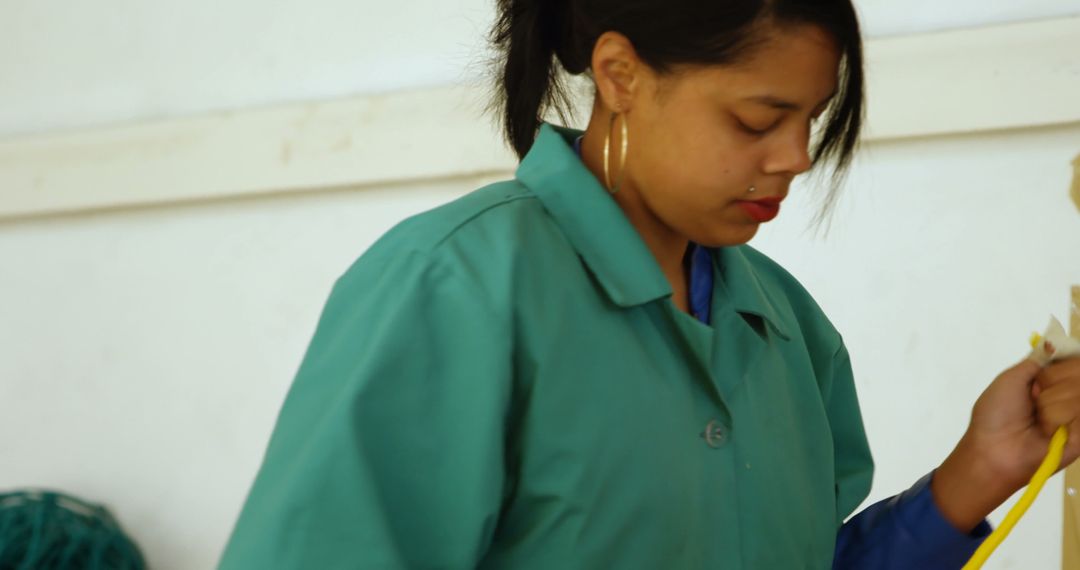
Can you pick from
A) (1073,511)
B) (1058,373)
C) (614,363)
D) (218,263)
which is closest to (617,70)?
(614,363)

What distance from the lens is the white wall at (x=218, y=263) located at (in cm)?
169

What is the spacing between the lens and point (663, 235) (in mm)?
812

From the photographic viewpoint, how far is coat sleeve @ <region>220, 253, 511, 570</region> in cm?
59

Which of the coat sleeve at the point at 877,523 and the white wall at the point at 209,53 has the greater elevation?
the white wall at the point at 209,53

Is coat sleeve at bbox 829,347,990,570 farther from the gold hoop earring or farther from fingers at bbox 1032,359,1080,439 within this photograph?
the gold hoop earring

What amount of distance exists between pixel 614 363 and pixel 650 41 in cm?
19

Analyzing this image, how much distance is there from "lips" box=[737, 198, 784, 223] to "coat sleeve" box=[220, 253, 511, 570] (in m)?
0.20

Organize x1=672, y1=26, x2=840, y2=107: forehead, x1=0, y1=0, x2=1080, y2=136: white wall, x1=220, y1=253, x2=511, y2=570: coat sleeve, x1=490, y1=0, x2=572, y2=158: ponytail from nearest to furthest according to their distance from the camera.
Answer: x1=220, y1=253, x2=511, y2=570: coat sleeve → x1=672, y1=26, x2=840, y2=107: forehead → x1=490, y1=0, x2=572, y2=158: ponytail → x1=0, y1=0, x2=1080, y2=136: white wall

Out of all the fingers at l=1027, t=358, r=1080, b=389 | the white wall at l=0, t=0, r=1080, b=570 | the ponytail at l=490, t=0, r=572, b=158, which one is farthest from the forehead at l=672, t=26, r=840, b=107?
the white wall at l=0, t=0, r=1080, b=570

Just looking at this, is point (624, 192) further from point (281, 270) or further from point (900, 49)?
point (281, 270)

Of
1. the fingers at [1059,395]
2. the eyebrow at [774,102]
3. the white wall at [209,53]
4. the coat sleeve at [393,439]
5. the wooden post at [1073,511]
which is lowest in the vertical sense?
the wooden post at [1073,511]

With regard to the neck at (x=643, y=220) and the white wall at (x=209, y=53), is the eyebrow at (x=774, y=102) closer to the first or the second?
the neck at (x=643, y=220)

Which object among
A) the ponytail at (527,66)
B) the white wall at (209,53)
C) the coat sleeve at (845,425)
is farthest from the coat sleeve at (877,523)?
the white wall at (209,53)

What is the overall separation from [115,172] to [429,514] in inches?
62.6
